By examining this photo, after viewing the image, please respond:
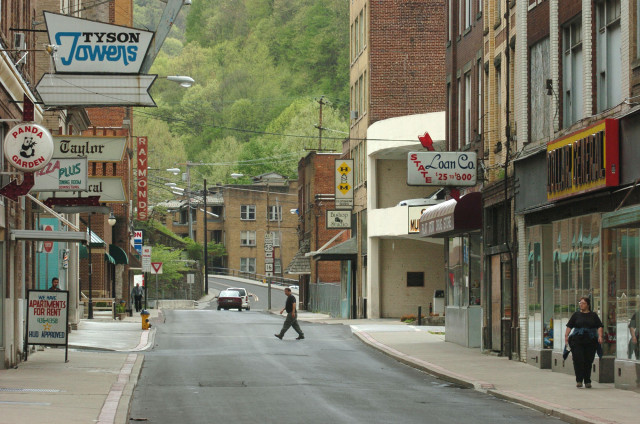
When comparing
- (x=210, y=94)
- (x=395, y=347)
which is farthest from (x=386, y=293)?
(x=210, y=94)

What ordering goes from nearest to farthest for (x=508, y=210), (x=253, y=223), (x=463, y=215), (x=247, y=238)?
(x=508, y=210) → (x=463, y=215) → (x=253, y=223) → (x=247, y=238)

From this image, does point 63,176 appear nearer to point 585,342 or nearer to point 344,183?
point 585,342

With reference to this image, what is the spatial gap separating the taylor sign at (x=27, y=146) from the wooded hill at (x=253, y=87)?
101455mm

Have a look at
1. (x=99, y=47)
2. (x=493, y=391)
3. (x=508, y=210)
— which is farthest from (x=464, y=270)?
(x=99, y=47)

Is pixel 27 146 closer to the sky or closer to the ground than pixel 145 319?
closer to the sky

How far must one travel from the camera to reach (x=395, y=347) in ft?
104

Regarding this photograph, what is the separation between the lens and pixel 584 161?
842 inches

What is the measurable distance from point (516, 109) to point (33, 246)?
39.4 feet

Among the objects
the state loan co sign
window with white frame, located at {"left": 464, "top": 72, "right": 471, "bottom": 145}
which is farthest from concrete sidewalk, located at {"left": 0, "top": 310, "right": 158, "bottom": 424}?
window with white frame, located at {"left": 464, "top": 72, "right": 471, "bottom": 145}

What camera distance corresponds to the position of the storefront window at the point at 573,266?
21.9m

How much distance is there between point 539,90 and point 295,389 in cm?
985

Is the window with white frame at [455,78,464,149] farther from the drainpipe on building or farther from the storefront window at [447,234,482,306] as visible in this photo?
the drainpipe on building

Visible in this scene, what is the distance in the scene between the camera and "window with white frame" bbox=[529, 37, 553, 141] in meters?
25.5

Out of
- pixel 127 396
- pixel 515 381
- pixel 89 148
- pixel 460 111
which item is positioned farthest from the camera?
pixel 460 111
